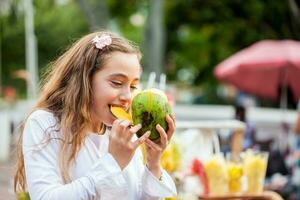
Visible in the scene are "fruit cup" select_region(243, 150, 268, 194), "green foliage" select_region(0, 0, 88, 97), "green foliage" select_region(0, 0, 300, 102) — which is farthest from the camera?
"green foliage" select_region(0, 0, 88, 97)

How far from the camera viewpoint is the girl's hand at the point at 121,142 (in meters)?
2.17

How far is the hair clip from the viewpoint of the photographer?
2.41m

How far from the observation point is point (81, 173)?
229cm

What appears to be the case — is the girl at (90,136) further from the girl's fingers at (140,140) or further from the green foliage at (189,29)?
the green foliage at (189,29)

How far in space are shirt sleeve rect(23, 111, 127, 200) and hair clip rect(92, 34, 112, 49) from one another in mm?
322

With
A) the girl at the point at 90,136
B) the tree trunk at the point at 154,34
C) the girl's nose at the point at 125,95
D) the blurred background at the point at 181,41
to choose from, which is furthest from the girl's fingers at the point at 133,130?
the tree trunk at the point at 154,34

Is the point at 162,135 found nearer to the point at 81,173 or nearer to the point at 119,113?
the point at 119,113

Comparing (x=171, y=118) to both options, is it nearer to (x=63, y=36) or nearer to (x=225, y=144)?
(x=225, y=144)

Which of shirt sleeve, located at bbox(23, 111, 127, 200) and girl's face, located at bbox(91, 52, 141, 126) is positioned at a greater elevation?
girl's face, located at bbox(91, 52, 141, 126)

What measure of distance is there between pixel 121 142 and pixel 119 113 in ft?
0.45

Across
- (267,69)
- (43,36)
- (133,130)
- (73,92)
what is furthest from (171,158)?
(43,36)

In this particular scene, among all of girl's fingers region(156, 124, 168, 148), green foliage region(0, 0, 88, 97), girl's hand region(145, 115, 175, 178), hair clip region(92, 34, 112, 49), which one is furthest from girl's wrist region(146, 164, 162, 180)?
green foliage region(0, 0, 88, 97)

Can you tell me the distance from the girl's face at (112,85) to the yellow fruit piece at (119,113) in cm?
2

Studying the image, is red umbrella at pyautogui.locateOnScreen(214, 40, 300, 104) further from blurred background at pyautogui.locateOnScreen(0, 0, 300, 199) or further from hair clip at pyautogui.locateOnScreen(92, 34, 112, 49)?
hair clip at pyautogui.locateOnScreen(92, 34, 112, 49)
